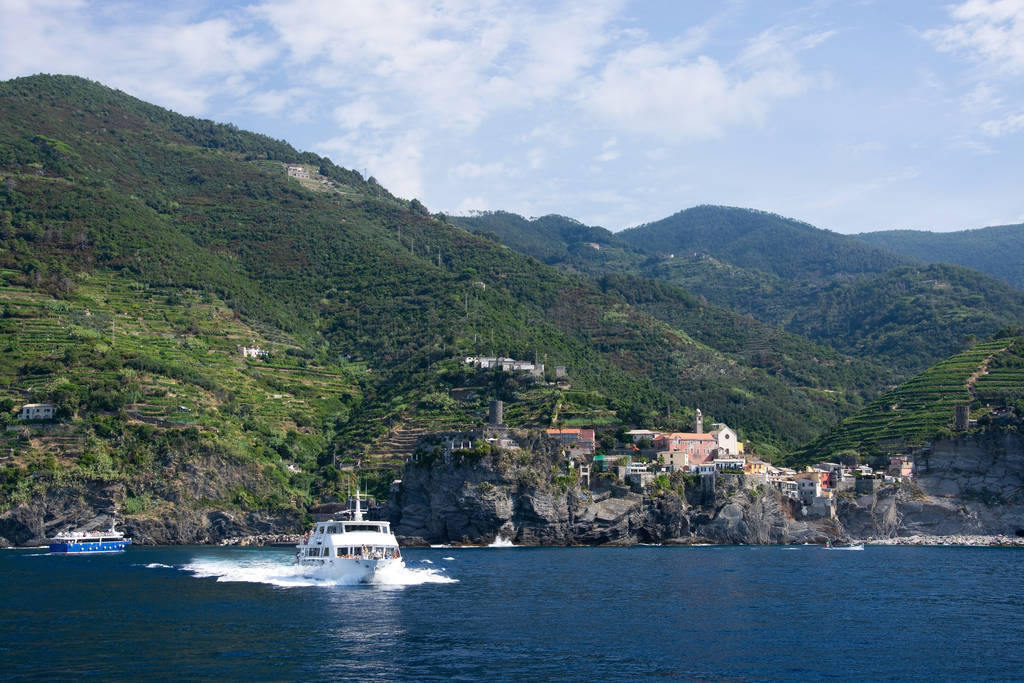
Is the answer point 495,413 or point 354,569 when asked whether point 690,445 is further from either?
point 354,569

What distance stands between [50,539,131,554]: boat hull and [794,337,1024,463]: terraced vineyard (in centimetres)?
8898

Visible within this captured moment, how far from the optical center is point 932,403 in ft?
486

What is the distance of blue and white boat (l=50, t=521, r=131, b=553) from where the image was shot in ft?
353

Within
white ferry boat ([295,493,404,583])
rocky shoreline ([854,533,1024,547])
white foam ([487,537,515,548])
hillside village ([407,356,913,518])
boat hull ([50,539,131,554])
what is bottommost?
rocky shoreline ([854,533,1024,547])

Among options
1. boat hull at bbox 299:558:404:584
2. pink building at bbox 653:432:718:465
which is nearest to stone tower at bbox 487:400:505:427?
pink building at bbox 653:432:718:465

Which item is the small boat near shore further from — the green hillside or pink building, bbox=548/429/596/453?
the green hillside

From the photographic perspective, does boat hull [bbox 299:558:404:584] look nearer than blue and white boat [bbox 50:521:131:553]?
Yes

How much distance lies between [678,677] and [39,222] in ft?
543

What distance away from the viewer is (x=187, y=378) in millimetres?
140750

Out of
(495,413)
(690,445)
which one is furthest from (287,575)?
(690,445)

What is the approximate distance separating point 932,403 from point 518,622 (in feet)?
359

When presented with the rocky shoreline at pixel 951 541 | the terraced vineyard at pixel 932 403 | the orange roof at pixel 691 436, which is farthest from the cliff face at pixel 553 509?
the terraced vineyard at pixel 932 403

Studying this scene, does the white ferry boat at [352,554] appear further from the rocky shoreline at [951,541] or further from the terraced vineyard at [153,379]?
the rocky shoreline at [951,541]

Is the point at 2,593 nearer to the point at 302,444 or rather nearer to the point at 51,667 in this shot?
the point at 51,667
